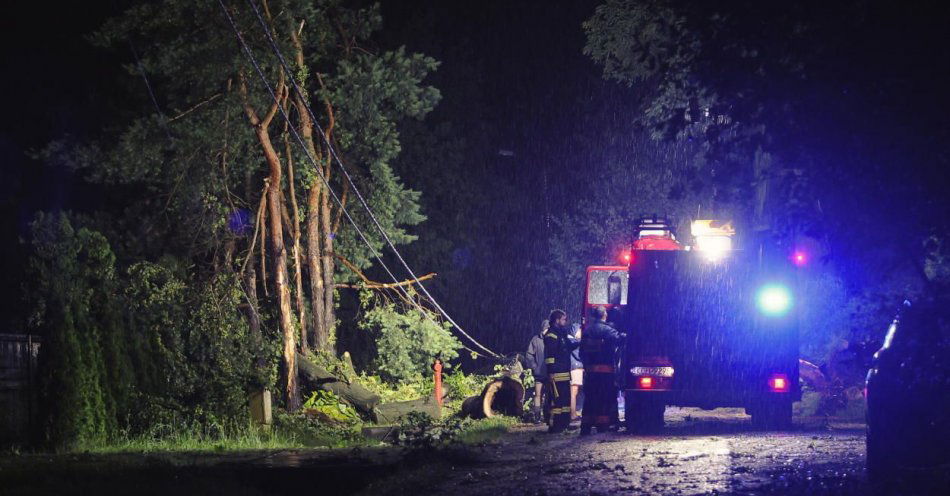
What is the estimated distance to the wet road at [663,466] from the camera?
32.9 feet

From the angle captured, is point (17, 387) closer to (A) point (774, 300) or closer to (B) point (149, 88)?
(B) point (149, 88)

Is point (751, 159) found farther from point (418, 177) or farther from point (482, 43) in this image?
point (482, 43)

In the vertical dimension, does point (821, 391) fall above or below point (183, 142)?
below

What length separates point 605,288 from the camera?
2211cm

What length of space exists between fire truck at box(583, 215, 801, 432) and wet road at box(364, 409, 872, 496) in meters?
0.52

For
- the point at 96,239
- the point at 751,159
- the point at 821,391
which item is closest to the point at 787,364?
the point at 821,391

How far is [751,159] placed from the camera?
31.5 feet

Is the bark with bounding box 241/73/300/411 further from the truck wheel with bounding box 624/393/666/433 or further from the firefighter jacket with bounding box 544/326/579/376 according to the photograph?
the truck wheel with bounding box 624/393/666/433

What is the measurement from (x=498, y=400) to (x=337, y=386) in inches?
140

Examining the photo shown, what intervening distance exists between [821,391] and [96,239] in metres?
12.9

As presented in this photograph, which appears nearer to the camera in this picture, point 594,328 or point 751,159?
point 751,159

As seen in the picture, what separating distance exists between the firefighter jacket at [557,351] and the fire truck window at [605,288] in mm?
4374

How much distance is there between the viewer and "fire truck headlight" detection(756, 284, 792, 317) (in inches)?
631

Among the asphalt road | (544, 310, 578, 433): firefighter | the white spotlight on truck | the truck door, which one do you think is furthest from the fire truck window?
the asphalt road
